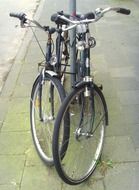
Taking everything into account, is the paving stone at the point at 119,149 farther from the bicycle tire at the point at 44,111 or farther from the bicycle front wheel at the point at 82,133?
the bicycle tire at the point at 44,111

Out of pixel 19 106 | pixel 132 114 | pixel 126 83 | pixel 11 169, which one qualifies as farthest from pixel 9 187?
pixel 126 83

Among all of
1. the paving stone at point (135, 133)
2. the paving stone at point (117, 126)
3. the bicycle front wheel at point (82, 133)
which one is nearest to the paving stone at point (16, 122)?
the bicycle front wheel at point (82, 133)

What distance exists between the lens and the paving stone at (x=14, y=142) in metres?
3.87

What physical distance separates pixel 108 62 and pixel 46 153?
2.79 metres

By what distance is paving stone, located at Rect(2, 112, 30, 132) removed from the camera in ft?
14.0

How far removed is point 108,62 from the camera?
608cm

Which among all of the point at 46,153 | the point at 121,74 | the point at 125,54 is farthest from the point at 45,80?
the point at 125,54

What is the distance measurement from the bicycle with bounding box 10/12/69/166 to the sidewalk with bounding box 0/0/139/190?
5.3 inches

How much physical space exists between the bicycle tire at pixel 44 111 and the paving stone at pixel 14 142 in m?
0.16

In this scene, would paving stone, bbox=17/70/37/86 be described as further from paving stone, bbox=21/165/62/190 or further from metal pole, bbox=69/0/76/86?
paving stone, bbox=21/165/62/190

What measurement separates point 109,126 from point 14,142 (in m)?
1.08

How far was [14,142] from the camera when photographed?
4012 millimetres

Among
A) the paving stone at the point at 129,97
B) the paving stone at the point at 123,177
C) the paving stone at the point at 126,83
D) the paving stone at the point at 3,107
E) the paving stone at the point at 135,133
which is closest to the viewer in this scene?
the paving stone at the point at 123,177

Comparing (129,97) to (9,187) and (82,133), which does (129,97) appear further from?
(9,187)
